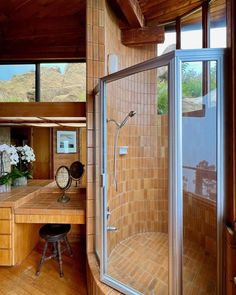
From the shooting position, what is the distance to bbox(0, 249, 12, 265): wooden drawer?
8.10ft

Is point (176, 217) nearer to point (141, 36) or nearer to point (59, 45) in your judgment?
point (141, 36)

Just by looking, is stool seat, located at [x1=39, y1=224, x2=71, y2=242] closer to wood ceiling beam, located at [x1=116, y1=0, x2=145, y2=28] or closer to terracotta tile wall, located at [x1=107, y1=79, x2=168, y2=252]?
terracotta tile wall, located at [x1=107, y1=79, x2=168, y2=252]

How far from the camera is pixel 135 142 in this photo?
2.98m

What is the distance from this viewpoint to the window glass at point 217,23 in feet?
8.32

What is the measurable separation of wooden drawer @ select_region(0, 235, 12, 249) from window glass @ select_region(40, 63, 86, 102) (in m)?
2.04

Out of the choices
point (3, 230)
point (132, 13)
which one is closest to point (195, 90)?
point (132, 13)

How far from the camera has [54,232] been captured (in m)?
2.53

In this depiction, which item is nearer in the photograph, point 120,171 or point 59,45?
point 120,171

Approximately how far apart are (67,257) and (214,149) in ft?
7.59

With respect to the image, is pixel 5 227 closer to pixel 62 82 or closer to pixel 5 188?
pixel 5 188

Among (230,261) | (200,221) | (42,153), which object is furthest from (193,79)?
(42,153)

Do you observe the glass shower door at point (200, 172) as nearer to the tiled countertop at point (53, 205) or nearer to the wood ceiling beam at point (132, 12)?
the tiled countertop at point (53, 205)

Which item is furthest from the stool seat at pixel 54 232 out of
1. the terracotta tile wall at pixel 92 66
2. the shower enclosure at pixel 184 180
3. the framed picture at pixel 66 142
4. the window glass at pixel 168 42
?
the window glass at pixel 168 42

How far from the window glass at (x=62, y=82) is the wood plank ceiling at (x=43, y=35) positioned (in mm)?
203
